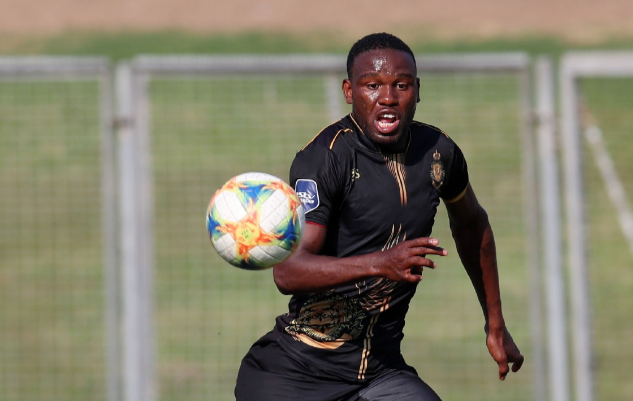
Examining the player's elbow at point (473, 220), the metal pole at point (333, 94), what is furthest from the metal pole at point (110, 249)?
the player's elbow at point (473, 220)

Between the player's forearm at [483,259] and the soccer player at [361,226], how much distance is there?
1.06ft

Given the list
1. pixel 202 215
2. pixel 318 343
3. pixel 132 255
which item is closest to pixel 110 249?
pixel 132 255

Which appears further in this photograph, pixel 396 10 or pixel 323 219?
pixel 396 10

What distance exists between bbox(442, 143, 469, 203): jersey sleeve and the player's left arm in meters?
0.05

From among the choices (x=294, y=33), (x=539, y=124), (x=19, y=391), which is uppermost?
(x=294, y=33)

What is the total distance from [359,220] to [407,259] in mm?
741

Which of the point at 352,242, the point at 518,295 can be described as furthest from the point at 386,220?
the point at 518,295

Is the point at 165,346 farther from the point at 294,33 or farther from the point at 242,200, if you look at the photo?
the point at 294,33

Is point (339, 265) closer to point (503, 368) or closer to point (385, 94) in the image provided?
point (385, 94)

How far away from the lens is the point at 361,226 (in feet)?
16.7

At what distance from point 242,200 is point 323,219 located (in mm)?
380

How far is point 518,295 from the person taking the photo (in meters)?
10.5

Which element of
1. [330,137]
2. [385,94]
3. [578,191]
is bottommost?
[578,191]

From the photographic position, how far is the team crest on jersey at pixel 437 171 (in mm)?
5266
